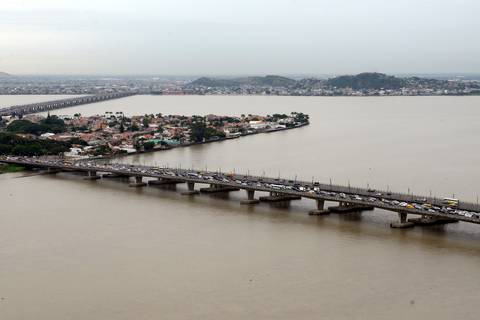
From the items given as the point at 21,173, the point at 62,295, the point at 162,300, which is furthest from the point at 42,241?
the point at 21,173

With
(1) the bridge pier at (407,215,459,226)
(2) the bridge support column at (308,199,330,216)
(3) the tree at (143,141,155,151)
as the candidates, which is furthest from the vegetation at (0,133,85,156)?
(1) the bridge pier at (407,215,459,226)

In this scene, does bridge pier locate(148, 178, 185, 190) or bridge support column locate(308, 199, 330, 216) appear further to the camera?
bridge pier locate(148, 178, 185, 190)

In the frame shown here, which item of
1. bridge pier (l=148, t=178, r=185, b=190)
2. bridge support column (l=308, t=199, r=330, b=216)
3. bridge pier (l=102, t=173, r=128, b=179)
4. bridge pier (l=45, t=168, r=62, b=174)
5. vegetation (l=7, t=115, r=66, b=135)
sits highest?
vegetation (l=7, t=115, r=66, b=135)

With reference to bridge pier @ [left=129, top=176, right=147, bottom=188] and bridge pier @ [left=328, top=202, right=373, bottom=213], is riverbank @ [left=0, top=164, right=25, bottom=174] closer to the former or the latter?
bridge pier @ [left=129, top=176, right=147, bottom=188]

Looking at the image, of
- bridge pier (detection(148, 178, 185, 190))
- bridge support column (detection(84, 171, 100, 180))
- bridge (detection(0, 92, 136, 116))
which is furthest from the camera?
bridge (detection(0, 92, 136, 116))

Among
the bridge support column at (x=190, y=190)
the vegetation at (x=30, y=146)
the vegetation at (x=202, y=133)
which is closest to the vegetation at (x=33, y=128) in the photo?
the vegetation at (x=30, y=146)

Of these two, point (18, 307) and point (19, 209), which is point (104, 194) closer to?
point (19, 209)

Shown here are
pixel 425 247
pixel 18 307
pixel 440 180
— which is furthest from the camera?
pixel 440 180
